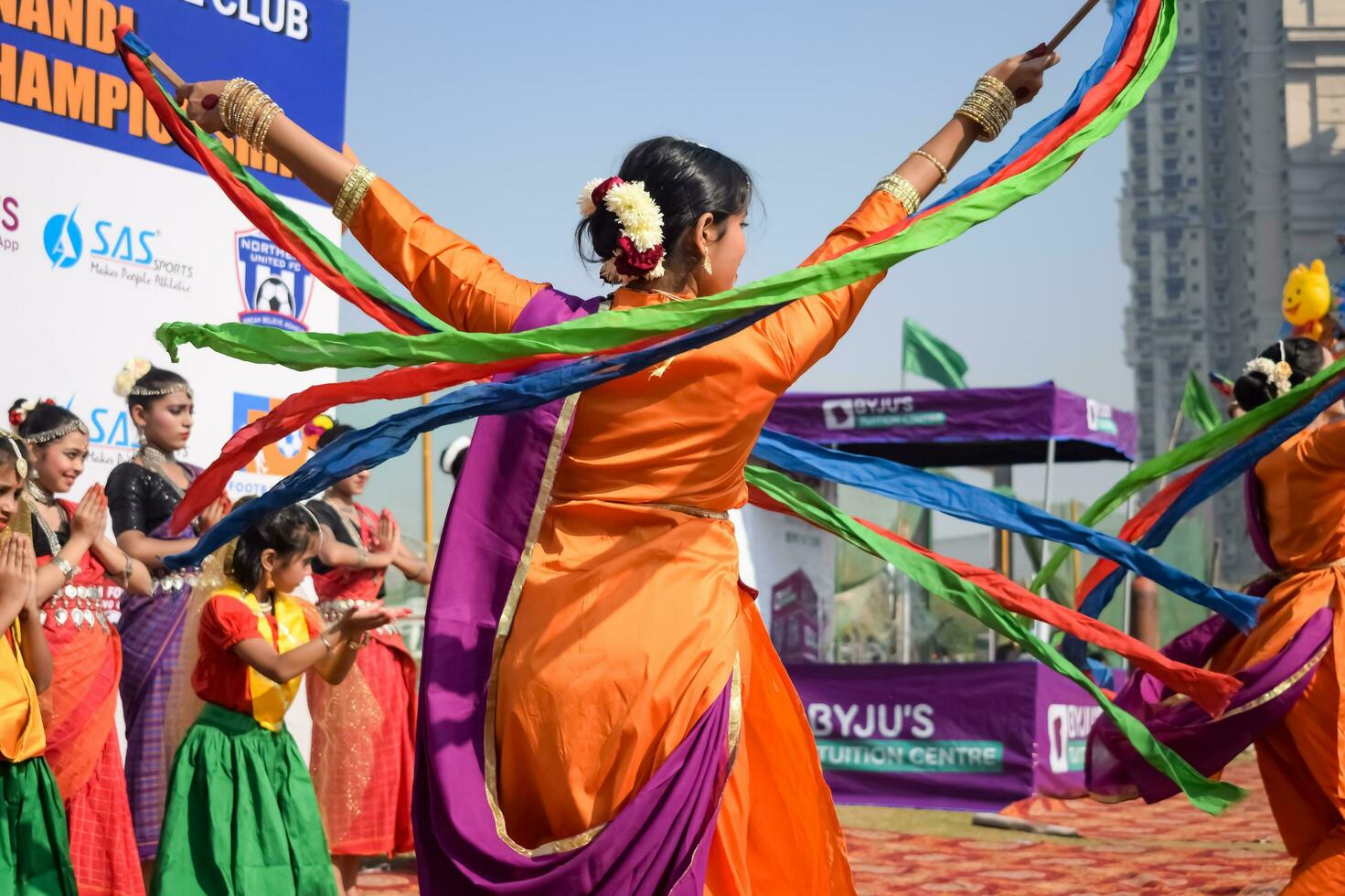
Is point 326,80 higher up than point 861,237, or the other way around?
point 326,80

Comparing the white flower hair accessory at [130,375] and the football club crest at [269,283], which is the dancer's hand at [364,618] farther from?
the football club crest at [269,283]

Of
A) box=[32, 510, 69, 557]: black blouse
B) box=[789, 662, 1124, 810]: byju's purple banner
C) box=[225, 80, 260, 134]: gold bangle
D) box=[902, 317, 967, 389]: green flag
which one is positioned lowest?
box=[789, 662, 1124, 810]: byju's purple banner

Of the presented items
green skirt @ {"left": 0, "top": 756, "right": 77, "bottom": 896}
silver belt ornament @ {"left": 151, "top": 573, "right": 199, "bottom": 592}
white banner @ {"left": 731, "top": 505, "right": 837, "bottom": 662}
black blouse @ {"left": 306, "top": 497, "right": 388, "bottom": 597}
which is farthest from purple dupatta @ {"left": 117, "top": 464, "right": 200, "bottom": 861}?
white banner @ {"left": 731, "top": 505, "right": 837, "bottom": 662}

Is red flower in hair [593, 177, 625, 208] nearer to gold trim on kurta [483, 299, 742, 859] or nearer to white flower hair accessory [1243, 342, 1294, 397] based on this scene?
gold trim on kurta [483, 299, 742, 859]

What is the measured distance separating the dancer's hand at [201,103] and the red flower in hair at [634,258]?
32.0 inches

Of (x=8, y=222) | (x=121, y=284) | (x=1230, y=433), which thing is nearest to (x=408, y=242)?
(x=1230, y=433)

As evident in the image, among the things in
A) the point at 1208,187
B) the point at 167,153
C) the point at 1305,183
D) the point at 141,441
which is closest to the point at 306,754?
the point at 141,441

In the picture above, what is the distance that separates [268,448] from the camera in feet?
23.2

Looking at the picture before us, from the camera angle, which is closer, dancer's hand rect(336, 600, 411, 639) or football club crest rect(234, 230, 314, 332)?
dancer's hand rect(336, 600, 411, 639)

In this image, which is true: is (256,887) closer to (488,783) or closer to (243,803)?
(243,803)

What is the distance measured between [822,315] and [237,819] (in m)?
2.67

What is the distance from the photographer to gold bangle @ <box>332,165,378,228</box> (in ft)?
9.25

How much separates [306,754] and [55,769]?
2325 mm

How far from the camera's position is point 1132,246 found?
7988 cm
